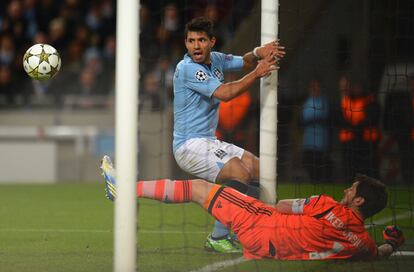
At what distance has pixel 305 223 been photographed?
19.0 feet

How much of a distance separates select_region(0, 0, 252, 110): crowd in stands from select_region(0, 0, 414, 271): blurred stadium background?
0.02m

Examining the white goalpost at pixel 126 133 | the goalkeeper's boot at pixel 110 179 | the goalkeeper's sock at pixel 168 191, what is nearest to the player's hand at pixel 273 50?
the goalkeeper's sock at pixel 168 191

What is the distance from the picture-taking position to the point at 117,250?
5031mm

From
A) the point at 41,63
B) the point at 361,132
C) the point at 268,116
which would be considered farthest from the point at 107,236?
the point at 361,132

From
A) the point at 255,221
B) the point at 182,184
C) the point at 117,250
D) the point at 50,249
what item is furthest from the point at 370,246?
the point at 50,249

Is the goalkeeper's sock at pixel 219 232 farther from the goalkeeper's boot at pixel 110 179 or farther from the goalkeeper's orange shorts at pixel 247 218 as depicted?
the goalkeeper's boot at pixel 110 179

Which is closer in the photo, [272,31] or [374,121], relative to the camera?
[272,31]

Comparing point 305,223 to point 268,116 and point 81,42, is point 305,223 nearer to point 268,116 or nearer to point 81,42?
point 268,116

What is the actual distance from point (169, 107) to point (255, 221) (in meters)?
7.87

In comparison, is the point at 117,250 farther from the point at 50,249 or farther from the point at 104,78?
the point at 104,78

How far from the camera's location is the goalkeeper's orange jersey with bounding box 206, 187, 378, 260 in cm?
580

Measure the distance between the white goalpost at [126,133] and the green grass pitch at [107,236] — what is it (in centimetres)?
65

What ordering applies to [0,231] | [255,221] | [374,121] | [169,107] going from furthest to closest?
[169,107], [374,121], [0,231], [255,221]

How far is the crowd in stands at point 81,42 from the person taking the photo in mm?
14859
